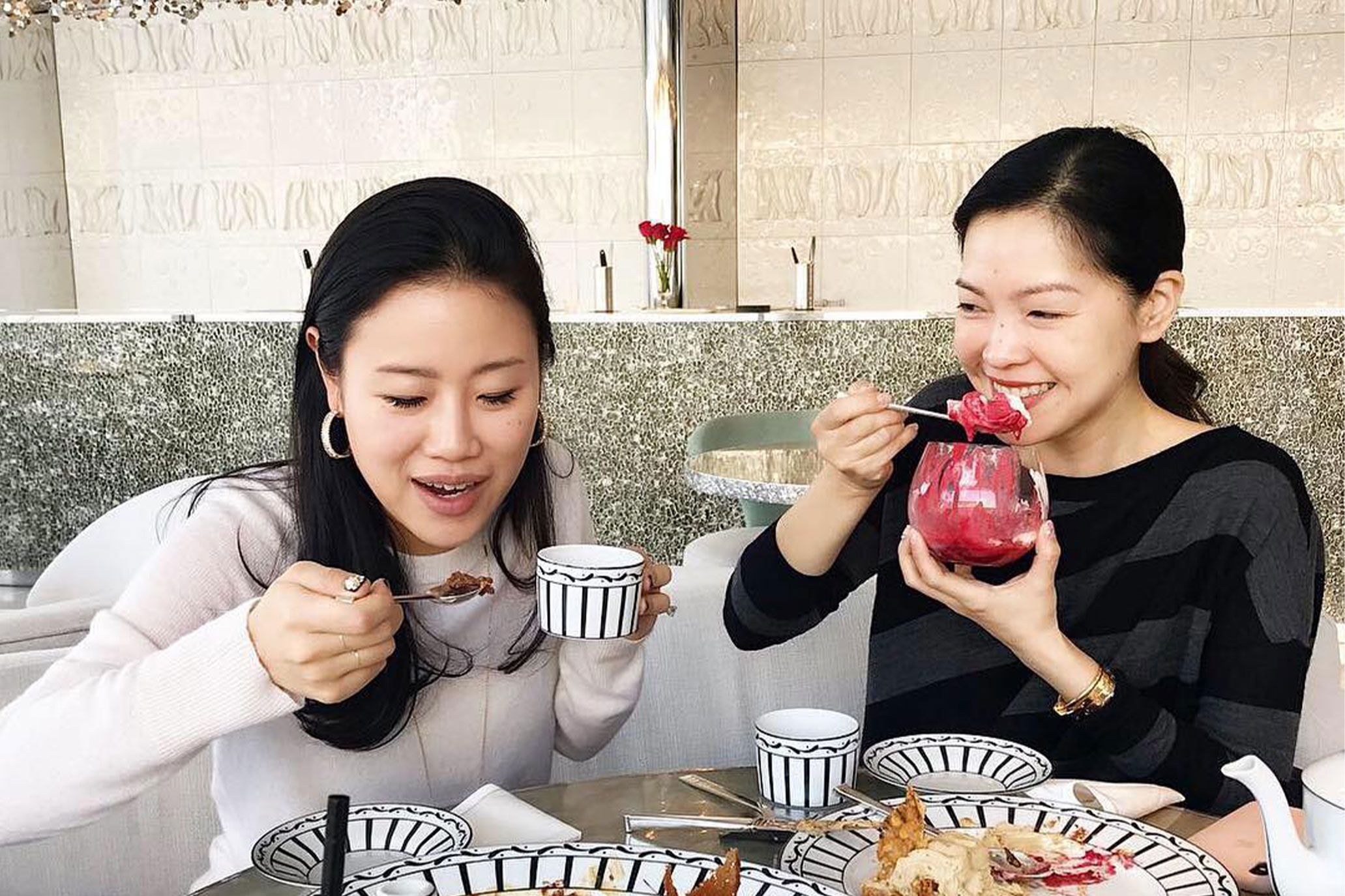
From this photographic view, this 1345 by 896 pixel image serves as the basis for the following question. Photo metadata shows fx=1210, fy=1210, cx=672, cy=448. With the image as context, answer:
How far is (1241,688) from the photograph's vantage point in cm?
134

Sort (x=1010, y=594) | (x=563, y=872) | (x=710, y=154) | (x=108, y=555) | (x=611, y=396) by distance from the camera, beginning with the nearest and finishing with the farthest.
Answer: (x=563, y=872) → (x=1010, y=594) → (x=108, y=555) → (x=611, y=396) → (x=710, y=154)

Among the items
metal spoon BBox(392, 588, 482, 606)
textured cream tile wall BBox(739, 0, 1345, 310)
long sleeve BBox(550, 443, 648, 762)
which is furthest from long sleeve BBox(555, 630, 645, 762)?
textured cream tile wall BBox(739, 0, 1345, 310)

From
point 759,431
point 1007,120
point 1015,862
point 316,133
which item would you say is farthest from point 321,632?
point 316,133

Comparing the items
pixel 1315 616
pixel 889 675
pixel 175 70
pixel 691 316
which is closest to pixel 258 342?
pixel 691 316

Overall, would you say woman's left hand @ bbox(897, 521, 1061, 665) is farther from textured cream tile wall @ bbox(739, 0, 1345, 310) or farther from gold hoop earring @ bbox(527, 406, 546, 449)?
textured cream tile wall @ bbox(739, 0, 1345, 310)

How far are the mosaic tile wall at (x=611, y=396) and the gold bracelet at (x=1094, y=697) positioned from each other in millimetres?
3213

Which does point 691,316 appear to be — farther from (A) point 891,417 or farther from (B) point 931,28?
(A) point 891,417

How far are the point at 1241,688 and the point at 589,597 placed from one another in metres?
0.75

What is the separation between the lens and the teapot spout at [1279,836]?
0.80 m

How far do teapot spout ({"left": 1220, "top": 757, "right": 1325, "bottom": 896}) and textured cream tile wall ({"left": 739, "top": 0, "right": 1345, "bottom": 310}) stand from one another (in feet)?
15.3

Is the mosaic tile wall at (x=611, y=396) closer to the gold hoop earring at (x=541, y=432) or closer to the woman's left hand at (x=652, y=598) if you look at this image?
the gold hoop earring at (x=541, y=432)

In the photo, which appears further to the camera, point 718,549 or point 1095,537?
point 718,549

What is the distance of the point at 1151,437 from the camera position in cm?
152

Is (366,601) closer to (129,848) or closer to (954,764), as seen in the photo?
(954,764)
